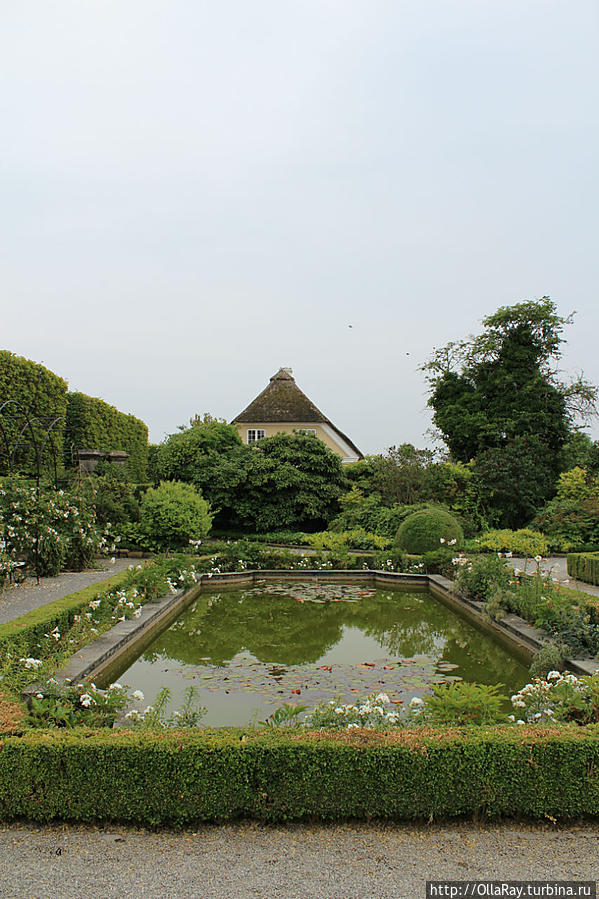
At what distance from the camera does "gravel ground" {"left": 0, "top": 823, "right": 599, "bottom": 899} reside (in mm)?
2844

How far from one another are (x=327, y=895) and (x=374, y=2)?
7.97 meters

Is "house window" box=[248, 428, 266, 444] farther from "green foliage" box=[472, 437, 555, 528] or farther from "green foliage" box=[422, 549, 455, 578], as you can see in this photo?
"green foliage" box=[422, 549, 455, 578]

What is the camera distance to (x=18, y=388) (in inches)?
629

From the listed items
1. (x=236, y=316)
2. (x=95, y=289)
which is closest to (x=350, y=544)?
(x=236, y=316)

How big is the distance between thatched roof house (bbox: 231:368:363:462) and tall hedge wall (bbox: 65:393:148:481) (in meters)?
7.74

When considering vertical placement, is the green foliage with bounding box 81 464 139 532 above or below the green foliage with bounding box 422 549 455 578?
above

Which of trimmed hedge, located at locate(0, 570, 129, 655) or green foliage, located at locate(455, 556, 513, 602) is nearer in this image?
trimmed hedge, located at locate(0, 570, 129, 655)

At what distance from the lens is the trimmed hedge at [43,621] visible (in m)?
5.92

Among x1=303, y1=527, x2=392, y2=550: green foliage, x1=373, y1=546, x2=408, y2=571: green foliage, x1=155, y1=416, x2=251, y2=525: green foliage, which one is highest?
x1=155, y1=416, x2=251, y2=525: green foliage

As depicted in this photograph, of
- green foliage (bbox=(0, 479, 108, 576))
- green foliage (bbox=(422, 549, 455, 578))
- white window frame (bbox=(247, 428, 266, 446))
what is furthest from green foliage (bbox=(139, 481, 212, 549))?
white window frame (bbox=(247, 428, 266, 446))

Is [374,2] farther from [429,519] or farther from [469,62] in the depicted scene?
[429,519]

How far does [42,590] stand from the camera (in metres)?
9.97

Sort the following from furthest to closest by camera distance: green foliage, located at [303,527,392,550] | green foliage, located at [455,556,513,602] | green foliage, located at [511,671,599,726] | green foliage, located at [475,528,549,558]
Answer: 1. green foliage, located at [303,527,392,550]
2. green foliage, located at [475,528,549,558]
3. green foliage, located at [455,556,513,602]
4. green foliage, located at [511,671,599,726]

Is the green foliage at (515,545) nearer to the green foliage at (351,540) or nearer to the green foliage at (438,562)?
the green foliage at (438,562)
